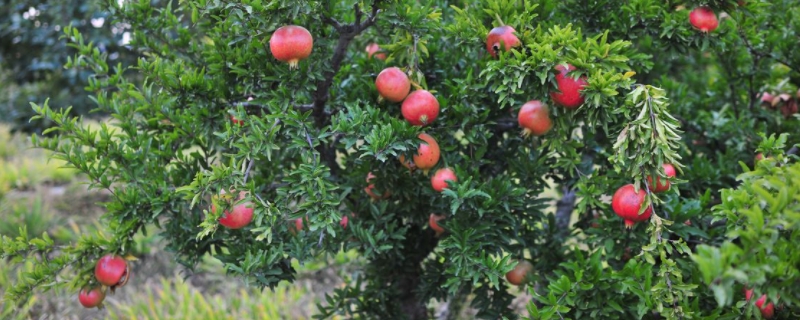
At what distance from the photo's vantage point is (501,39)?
1635 mm

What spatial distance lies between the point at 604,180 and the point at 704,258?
702 mm

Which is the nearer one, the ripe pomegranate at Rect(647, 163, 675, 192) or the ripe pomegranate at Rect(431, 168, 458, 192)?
the ripe pomegranate at Rect(647, 163, 675, 192)

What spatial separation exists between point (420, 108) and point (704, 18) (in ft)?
2.86

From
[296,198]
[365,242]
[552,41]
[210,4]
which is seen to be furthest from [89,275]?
[552,41]

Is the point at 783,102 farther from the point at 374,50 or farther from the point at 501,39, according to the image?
the point at 374,50

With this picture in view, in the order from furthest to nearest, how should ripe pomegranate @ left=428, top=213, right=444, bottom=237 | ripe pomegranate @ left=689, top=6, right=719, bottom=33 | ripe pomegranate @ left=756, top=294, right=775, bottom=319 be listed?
1. ripe pomegranate @ left=428, top=213, right=444, bottom=237
2. ripe pomegranate @ left=689, top=6, right=719, bottom=33
3. ripe pomegranate @ left=756, top=294, right=775, bottom=319

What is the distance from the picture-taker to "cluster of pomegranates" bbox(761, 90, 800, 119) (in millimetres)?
2322

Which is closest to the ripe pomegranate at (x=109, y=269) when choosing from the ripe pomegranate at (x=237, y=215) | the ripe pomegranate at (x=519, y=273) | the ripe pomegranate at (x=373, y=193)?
the ripe pomegranate at (x=237, y=215)

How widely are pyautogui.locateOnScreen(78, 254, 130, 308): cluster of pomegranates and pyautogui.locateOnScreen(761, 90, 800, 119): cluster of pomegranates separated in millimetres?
2436

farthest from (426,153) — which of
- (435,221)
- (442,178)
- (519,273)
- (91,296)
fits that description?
(91,296)

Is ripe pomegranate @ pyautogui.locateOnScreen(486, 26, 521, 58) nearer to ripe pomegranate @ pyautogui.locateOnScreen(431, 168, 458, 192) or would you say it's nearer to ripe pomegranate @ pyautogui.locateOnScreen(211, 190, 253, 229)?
ripe pomegranate @ pyautogui.locateOnScreen(431, 168, 458, 192)

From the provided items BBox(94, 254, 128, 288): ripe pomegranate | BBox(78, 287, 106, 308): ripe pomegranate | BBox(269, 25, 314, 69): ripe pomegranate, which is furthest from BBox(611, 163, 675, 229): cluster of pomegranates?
BBox(78, 287, 106, 308): ripe pomegranate

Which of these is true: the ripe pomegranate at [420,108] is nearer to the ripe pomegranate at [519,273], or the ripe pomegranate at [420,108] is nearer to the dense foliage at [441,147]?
the dense foliage at [441,147]

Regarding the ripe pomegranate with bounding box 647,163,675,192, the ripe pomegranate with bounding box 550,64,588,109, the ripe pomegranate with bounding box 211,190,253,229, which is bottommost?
the ripe pomegranate with bounding box 211,190,253,229
